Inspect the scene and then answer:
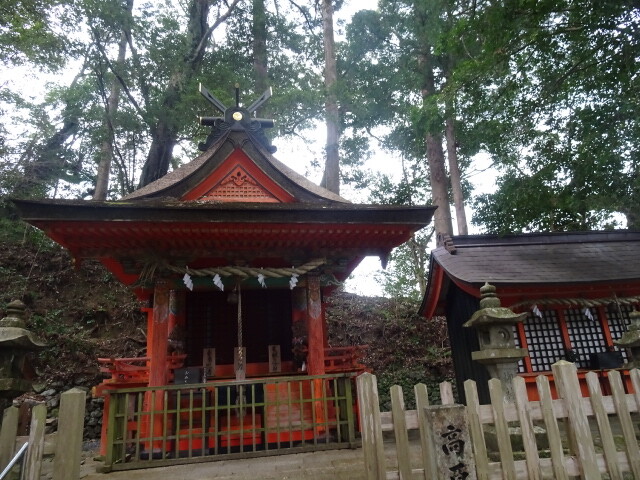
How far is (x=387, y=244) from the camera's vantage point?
7898 mm

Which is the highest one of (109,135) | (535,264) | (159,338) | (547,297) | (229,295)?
(109,135)

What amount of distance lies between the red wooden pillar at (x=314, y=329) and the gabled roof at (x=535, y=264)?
3335mm

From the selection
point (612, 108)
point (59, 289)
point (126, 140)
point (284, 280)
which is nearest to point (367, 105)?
point (612, 108)

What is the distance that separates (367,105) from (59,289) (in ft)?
54.6

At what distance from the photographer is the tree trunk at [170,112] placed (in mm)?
17562

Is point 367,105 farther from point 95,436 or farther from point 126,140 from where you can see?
point 95,436

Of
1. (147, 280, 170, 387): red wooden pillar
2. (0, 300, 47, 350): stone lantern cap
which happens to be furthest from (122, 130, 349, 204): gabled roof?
(0, 300, 47, 350): stone lantern cap

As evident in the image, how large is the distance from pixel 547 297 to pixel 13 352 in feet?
32.7

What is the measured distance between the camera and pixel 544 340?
30.2 feet

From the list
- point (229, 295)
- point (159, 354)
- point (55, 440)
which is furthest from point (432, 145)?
point (55, 440)

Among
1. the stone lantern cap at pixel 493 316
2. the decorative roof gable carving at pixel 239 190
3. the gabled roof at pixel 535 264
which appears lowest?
the stone lantern cap at pixel 493 316

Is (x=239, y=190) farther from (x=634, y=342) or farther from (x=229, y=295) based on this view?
(x=634, y=342)

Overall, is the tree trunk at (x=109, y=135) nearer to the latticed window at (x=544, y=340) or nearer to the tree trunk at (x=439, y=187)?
the tree trunk at (x=439, y=187)

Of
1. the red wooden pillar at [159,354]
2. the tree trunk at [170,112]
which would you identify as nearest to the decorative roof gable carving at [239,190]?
the red wooden pillar at [159,354]
